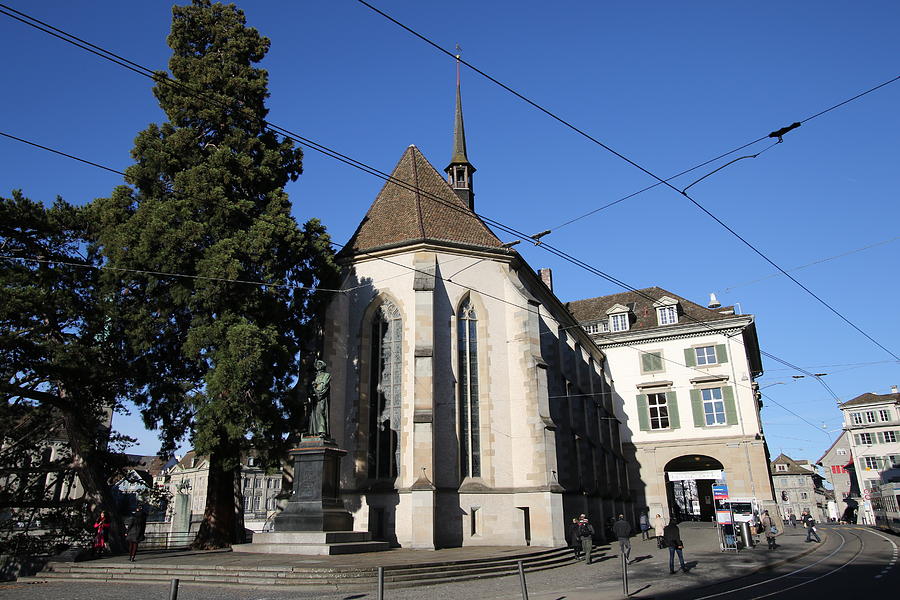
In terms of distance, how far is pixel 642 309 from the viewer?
39906 mm

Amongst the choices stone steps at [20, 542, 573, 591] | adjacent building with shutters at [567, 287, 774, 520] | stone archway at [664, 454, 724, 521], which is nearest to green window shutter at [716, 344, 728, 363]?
adjacent building with shutters at [567, 287, 774, 520]

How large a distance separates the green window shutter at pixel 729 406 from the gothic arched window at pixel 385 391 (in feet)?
67.8

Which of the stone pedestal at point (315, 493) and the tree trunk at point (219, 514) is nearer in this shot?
the stone pedestal at point (315, 493)

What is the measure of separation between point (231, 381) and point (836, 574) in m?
16.2

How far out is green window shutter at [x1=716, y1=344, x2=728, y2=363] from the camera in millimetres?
33531

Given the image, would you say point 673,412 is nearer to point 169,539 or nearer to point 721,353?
point 721,353

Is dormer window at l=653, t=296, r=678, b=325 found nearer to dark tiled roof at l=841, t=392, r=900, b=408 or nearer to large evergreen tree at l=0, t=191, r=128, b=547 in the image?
large evergreen tree at l=0, t=191, r=128, b=547

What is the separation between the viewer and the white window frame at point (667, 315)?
1430 inches

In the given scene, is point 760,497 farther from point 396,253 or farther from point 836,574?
point 396,253

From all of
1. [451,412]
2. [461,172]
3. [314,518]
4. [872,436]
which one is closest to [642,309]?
[461,172]

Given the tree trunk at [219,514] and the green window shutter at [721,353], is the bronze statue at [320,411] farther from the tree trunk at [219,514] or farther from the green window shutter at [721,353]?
the green window shutter at [721,353]

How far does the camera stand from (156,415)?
60.4 ft

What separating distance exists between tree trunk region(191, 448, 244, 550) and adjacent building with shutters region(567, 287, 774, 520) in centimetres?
2126

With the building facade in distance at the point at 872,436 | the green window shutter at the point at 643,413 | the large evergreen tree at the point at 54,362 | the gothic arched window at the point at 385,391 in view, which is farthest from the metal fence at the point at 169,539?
the building facade in distance at the point at 872,436
